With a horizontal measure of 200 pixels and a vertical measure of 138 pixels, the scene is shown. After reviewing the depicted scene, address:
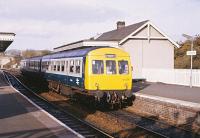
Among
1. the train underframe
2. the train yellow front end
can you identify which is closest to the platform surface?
the train underframe

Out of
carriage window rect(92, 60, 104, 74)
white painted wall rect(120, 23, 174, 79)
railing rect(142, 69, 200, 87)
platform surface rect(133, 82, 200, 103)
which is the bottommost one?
platform surface rect(133, 82, 200, 103)

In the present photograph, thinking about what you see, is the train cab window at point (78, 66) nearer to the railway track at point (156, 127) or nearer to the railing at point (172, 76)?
the railway track at point (156, 127)

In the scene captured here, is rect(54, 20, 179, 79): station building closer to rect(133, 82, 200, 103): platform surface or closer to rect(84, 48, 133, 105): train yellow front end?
rect(133, 82, 200, 103): platform surface

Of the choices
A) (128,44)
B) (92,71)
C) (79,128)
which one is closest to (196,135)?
(79,128)

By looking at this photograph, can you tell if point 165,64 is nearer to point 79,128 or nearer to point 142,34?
point 142,34

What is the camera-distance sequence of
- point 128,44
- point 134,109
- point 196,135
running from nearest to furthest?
point 196,135 → point 134,109 → point 128,44

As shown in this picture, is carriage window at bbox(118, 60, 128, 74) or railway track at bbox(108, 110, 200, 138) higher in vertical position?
carriage window at bbox(118, 60, 128, 74)

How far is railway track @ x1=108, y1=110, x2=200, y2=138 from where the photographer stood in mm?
12709

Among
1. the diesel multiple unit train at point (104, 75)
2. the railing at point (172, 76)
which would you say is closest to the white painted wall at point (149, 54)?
the railing at point (172, 76)

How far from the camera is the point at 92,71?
17469 millimetres

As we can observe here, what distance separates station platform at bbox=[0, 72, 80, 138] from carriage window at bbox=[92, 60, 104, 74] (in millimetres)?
2855

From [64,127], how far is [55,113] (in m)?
4.85

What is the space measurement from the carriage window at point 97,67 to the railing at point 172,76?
32.1 ft

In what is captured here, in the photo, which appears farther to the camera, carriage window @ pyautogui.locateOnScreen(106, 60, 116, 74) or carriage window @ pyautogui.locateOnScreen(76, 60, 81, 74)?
carriage window @ pyautogui.locateOnScreen(76, 60, 81, 74)
